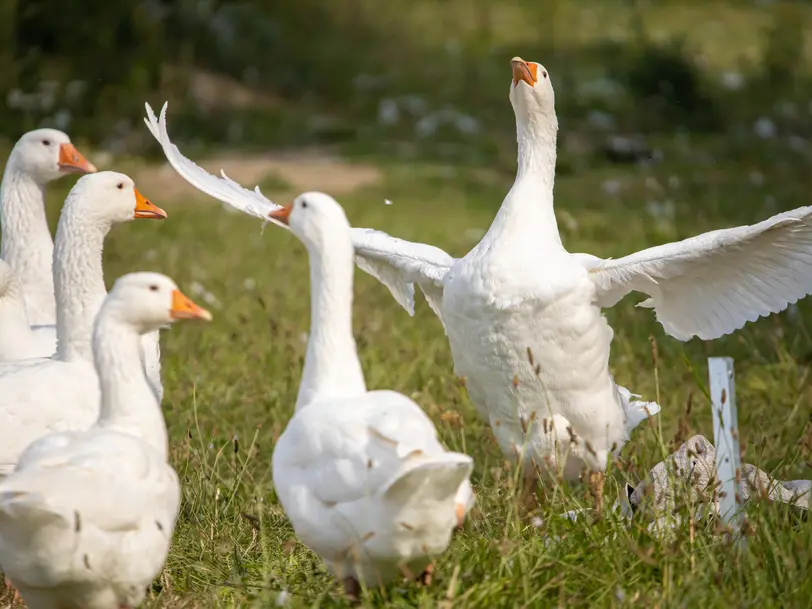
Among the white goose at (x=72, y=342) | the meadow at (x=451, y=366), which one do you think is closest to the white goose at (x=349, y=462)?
the meadow at (x=451, y=366)

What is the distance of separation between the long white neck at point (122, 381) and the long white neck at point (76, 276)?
36.3 inches

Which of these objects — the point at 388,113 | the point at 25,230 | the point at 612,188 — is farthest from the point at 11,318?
the point at 388,113

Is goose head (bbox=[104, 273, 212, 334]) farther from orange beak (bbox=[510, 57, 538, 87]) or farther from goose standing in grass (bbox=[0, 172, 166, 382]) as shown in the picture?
orange beak (bbox=[510, 57, 538, 87])

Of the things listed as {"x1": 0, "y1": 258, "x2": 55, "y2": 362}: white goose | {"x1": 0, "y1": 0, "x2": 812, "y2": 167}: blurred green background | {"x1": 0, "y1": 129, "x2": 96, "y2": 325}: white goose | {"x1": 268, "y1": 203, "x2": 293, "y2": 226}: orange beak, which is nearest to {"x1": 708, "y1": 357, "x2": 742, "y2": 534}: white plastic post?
{"x1": 268, "y1": 203, "x2": 293, "y2": 226}: orange beak

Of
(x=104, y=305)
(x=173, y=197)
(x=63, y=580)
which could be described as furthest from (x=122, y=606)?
(x=173, y=197)

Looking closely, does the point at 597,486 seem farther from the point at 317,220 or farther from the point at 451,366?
the point at 451,366

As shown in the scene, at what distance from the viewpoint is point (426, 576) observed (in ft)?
11.7

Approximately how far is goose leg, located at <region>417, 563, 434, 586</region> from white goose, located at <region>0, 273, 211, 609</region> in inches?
27.3

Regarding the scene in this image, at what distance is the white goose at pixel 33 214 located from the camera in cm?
567

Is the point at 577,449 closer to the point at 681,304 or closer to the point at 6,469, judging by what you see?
the point at 681,304

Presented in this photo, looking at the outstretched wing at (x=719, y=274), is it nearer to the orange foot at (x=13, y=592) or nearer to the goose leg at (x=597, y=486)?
the goose leg at (x=597, y=486)

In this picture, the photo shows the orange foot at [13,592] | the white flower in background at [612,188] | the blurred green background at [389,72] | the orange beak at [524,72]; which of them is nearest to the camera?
the orange foot at [13,592]

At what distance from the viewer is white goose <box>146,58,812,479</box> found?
432cm

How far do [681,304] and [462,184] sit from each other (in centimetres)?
721
